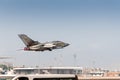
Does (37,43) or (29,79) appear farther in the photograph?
(37,43)

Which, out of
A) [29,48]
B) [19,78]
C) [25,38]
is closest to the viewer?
[19,78]

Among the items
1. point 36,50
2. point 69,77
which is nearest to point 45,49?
point 36,50

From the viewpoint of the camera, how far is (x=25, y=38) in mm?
188250

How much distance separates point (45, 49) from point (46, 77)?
149016 mm

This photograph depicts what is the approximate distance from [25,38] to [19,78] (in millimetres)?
157278

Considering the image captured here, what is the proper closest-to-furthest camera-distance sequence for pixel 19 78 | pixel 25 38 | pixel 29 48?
pixel 19 78 → pixel 29 48 → pixel 25 38

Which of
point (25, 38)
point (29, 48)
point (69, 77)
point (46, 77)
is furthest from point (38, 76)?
point (25, 38)

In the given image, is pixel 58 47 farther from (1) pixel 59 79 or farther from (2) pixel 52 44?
(1) pixel 59 79

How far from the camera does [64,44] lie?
189 metres

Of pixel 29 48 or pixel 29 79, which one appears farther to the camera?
pixel 29 48

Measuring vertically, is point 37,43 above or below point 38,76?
above

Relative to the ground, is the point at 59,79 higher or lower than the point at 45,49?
lower

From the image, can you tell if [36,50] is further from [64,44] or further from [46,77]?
[46,77]

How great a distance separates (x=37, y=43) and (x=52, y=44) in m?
9.14
